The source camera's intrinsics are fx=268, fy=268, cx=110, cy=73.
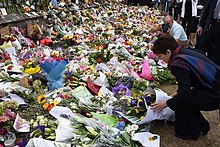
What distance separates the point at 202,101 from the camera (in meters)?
2.64

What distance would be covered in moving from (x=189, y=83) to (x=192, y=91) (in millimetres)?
215

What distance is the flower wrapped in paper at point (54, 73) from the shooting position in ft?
12.1

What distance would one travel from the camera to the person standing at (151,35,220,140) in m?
2.53

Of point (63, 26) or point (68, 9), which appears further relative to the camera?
point (68, 9)

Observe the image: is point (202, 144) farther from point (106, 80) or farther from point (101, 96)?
point (106, 80)

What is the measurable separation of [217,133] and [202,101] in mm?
593

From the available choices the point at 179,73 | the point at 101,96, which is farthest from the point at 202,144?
the point at 101,96

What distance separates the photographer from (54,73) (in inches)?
146

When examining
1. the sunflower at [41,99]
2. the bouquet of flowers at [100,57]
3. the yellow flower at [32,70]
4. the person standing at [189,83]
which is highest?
the person standing at [189,83]

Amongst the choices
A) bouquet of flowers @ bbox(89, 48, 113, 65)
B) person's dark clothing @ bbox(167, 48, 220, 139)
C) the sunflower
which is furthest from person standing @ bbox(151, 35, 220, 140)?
bouquet of flowers @ bbox(89, 48, 113, 65)

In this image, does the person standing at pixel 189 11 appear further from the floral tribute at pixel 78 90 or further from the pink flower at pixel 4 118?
the pink flower at pixel 4 118

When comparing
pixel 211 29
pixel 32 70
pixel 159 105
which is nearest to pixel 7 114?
pixel 32 70

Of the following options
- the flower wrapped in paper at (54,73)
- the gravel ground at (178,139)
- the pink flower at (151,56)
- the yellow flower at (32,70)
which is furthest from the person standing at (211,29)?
the yellow flower at (32,70)

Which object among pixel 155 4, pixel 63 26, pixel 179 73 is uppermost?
pixel 179 73
